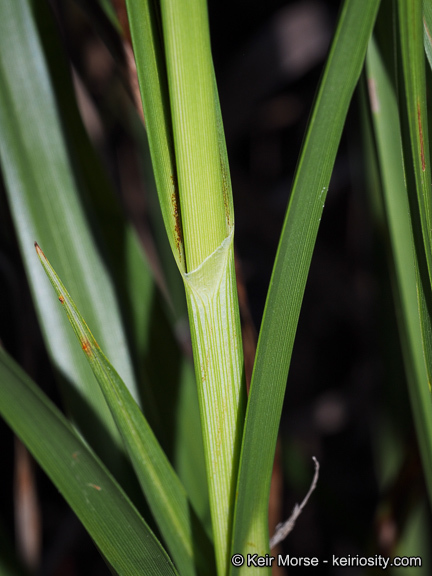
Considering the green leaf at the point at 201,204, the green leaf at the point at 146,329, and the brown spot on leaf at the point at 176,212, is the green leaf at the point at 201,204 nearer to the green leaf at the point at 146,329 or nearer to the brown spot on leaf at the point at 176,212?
the brown spot on leaf at the point at 176,212

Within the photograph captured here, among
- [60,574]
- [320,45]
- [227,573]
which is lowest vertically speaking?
[60,574]

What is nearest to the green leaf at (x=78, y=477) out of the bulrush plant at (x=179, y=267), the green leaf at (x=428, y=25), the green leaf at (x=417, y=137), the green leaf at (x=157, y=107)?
the bulrush plant at (x=179, y=267)

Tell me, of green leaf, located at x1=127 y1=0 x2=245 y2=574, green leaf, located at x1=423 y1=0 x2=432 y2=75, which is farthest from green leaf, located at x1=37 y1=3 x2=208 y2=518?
green leaf, located at x1=423 y1=0 x2=432 y2=75

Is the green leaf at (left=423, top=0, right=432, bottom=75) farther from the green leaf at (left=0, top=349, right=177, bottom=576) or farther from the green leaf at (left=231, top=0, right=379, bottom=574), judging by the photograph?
the green leaf at (left=0, top=349, right=177, bottom=576)

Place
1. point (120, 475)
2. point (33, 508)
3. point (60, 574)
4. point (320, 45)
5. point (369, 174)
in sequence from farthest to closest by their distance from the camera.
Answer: point (320, 45)
point (60, 574)
point (33, 508)
point (369, 174)
point (120, 475)

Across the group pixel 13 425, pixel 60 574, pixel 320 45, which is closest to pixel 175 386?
pixel 13 425

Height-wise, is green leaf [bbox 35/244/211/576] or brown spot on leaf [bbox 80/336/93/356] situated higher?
brown spot on leaf [bbox 80/336/93/356]

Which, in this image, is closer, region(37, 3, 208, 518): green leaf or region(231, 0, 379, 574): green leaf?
region(231, 0, 379, 574): green leaf

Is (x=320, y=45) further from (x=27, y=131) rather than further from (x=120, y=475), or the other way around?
(x=120, y=475)
